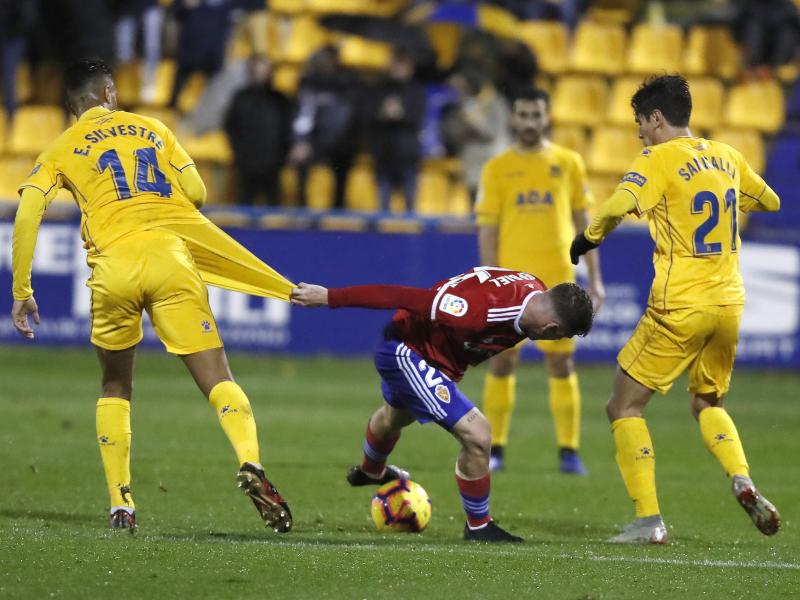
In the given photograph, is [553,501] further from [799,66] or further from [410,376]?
[799,66]

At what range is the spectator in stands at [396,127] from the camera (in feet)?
56.5

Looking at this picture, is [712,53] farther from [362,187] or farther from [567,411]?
[567,411]

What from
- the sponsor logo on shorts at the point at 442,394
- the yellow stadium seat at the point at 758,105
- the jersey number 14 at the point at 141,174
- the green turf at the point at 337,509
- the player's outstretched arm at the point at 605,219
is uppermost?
the yellow stadium seat at the point at 758,105

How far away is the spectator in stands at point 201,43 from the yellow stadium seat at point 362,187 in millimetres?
2132

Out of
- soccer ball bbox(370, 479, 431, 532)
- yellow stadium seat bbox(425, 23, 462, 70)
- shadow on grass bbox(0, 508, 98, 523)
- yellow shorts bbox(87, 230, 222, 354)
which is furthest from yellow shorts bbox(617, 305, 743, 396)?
yellow stadium seat bbox(425, 23, 462, 70)

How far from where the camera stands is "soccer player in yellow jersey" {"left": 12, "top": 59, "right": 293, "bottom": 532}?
22.2 ft

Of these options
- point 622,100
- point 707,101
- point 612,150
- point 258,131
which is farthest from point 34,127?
point 707,101

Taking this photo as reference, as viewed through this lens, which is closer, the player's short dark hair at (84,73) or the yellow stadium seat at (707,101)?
the player's short dark hair at (84,73)

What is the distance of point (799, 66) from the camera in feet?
67.1

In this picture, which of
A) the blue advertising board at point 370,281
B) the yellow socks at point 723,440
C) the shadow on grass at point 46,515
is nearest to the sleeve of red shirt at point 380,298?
the yellow socks at point 723,440

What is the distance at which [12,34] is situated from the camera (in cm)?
1797

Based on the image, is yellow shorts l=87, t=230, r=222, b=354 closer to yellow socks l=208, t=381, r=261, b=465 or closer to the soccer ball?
yellow socks l=208, t=381, r=261, b=465

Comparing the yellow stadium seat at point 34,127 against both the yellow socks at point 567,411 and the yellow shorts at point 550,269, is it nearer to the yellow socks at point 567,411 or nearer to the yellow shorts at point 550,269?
the yellow shorts at point 550,269

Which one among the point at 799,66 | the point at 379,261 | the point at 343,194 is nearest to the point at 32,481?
the point at 379,261
